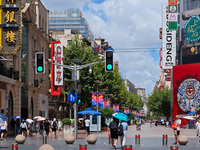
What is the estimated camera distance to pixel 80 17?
14712cm

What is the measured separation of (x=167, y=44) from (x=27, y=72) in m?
36.1

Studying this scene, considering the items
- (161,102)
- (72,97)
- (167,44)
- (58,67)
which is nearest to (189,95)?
(167,44)

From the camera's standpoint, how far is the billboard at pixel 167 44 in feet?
257

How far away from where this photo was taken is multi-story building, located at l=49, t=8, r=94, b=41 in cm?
14254

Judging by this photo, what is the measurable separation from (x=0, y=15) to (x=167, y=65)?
173 feet

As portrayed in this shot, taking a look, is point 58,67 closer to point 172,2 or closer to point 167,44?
point 172,2

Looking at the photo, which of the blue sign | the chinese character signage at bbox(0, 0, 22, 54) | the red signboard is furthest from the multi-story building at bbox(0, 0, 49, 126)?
the red signboard

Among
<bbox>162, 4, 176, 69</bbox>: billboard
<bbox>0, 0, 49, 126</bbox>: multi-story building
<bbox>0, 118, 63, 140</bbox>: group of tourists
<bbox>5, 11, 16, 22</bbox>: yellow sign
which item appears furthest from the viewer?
<bbox>162, 4, 176, 69</bbox>: billboard

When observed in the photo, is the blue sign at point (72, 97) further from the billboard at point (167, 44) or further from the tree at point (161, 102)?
the tree at point (161, 102)

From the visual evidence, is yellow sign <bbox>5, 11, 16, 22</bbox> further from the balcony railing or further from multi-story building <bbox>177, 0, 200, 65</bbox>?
multi-story building <bbox>177, 0, 200, 65</bbox>

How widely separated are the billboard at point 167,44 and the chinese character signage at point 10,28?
50687 millimetres

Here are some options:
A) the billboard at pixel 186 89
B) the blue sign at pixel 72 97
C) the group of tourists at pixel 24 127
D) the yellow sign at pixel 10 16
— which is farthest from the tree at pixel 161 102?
the yellow sign at pixel 10 16

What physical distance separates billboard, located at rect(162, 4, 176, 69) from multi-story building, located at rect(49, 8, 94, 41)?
62.7 meters

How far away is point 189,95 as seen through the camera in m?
70.6
